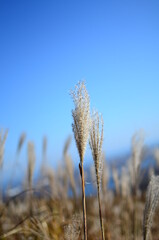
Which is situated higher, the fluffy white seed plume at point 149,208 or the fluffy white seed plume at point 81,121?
the fluffy white seed plume at point 81,121

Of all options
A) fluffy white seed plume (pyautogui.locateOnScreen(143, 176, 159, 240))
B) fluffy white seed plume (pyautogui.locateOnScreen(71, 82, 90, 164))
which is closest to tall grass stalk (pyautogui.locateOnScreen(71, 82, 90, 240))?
fluffy white seed plume (pyautogui.locateOnScreen(71, 82, 90, 164))

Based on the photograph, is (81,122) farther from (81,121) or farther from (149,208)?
(149,208)

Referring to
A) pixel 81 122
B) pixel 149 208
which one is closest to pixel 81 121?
pixel 81 122

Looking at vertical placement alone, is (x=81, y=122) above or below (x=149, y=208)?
above

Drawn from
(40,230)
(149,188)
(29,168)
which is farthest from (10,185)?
(149,188)

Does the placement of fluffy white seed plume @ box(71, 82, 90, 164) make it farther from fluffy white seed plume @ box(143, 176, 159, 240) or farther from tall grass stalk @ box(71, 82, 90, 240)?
fluffy white seed plume @ box(143, 176, 159, 240)

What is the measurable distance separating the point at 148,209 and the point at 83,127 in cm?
66

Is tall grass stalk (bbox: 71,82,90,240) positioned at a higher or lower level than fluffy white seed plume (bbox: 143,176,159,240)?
higher

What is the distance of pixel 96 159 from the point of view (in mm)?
1502

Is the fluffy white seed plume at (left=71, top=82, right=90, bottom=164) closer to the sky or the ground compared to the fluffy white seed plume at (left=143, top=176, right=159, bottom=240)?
closer to the sky

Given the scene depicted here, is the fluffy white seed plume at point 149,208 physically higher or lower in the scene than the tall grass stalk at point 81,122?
lower

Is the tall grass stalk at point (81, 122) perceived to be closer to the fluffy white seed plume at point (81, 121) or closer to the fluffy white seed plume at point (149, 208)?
the fluffy white seed plume at point (81, 121)

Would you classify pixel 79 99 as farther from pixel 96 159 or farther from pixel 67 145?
pixel 67 145

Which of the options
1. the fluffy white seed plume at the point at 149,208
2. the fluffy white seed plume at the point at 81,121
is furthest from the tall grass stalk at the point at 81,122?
the fluffy white seed plume at the point at 149,208
